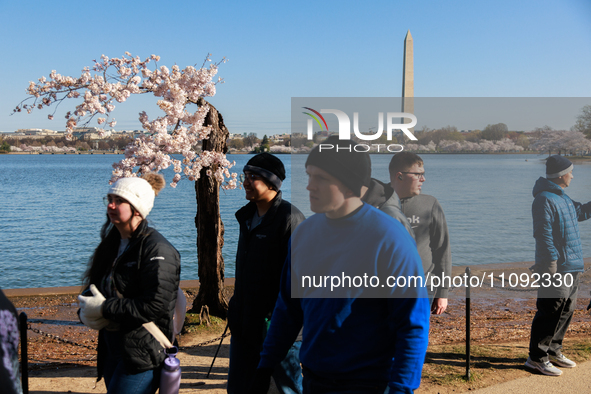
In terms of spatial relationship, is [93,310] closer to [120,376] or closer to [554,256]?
[120,376]

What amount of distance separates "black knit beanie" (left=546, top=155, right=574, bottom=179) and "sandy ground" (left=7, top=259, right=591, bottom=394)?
5.88ft

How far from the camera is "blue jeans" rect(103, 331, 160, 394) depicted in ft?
9.57

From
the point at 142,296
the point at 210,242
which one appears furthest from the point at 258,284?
the point at 210,242

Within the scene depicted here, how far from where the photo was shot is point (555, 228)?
504cm

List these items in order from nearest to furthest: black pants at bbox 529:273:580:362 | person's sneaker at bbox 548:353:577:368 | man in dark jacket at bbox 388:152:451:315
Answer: man in dark jacket at bbox 388:152:451:315
black pants at bbox 529:273:580:362
person's sneaker at bbox 548:353:577:368

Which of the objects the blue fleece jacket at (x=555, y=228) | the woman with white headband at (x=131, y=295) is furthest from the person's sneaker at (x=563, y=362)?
the woman with white headband at (x=131, y=295)

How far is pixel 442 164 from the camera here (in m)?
3.81

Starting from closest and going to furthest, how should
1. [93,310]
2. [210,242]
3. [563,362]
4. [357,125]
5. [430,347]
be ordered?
[93,310] < [357,125] < [563,362] < [430,347] < [210,242]

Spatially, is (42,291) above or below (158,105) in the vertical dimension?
below

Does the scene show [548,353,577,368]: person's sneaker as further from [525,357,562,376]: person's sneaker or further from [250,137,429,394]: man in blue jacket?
[250,137,429,394]: man in blue jacket

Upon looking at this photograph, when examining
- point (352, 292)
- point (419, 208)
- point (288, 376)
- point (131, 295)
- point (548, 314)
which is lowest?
point (548, 314)

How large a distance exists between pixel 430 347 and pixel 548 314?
4.85ft

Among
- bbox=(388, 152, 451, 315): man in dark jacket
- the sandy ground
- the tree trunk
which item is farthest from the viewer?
the tree trunk

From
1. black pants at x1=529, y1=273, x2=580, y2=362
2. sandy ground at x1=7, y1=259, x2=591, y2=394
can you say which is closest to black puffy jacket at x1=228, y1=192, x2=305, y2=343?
sandy ground at x1=7, y1=259, x2=591, y2=394
